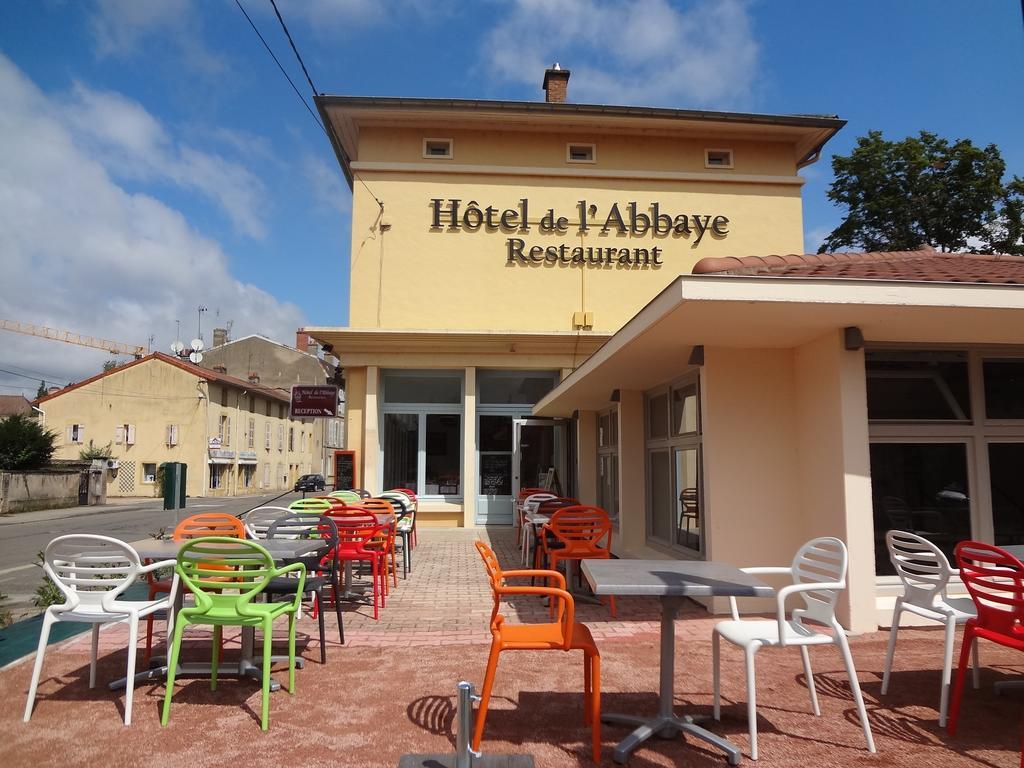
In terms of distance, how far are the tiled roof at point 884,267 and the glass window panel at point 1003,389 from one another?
2.72ft

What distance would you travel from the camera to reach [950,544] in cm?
604

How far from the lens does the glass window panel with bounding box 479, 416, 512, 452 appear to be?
1459 centimetres

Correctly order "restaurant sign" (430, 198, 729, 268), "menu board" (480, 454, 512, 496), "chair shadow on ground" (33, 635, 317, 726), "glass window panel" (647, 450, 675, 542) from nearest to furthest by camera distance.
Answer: "chair shadow on ground" (33, 635, 317, 726), "glass window panel" (647, 450, 675, 542), "menu board" (480, 454, 512, 496), "restaurant sign" (430, 198, 729, 268)

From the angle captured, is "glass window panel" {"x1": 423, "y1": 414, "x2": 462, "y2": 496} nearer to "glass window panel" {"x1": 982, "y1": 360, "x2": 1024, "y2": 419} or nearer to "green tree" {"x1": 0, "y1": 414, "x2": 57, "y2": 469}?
"glass window panel" {"x1": 982, "y1": 360, "x2": 1024, "y2": 419}

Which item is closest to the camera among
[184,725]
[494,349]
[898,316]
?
[184,725]

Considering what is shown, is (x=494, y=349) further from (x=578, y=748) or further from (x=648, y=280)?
(x=578, y=748)

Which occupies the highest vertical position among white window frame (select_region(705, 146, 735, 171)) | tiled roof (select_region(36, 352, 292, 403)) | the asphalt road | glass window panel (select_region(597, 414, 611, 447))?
white window frame (select_region(705, 146, 735, 171))

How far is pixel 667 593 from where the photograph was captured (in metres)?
3.19

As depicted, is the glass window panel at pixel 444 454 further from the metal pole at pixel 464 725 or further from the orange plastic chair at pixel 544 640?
the metal pole at pixel 464 725

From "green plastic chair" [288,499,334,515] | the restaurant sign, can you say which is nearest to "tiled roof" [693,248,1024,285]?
"green plastic chair" [288,499,334,515]

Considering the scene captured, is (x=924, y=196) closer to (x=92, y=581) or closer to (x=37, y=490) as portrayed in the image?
(x=92, y=581)


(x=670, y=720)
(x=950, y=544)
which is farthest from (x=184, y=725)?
(x=950, y=544)

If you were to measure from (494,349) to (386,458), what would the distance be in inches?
124

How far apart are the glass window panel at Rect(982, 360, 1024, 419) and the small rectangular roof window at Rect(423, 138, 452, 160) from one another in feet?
38.3
